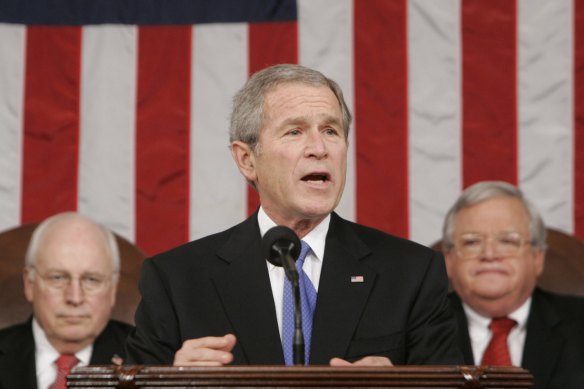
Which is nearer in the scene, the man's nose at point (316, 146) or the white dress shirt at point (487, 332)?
the man's nose at point (316, 146)

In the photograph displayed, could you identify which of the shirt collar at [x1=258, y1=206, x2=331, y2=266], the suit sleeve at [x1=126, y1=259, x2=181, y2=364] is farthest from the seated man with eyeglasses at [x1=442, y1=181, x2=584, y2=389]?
the suit sleeve at [x1=126, y1=259, x2=181, y2=364]

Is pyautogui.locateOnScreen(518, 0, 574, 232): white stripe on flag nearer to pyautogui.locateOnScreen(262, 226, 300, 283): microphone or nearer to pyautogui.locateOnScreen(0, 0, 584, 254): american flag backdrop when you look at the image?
pyautogui.locateOnScreen(0, 0, 584, 254): american flag backdrop

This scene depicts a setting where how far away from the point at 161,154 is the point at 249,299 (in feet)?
7.84

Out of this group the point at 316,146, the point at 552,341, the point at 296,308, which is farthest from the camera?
the point at 552,341

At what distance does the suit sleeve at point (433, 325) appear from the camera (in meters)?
2.81

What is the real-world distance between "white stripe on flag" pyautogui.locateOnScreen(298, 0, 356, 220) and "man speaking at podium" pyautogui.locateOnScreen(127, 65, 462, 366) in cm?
203

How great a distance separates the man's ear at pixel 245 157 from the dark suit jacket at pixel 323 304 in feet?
0.83

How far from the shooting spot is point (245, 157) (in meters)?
3.22

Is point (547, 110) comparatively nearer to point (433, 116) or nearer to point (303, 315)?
point (433, 116)

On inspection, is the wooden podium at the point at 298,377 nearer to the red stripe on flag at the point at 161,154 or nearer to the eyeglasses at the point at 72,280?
the eyeglasses at the point at 72,280

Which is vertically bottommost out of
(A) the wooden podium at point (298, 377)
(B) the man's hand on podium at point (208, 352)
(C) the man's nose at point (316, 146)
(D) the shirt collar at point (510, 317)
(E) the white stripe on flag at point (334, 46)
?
(A) the wooden podium at point (298, 377)

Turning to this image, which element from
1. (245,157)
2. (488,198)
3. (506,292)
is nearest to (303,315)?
(245,157)

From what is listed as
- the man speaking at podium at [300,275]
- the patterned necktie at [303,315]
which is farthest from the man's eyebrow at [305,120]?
the patterned necktie at [303,315]

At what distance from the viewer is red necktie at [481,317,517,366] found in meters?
4.56
